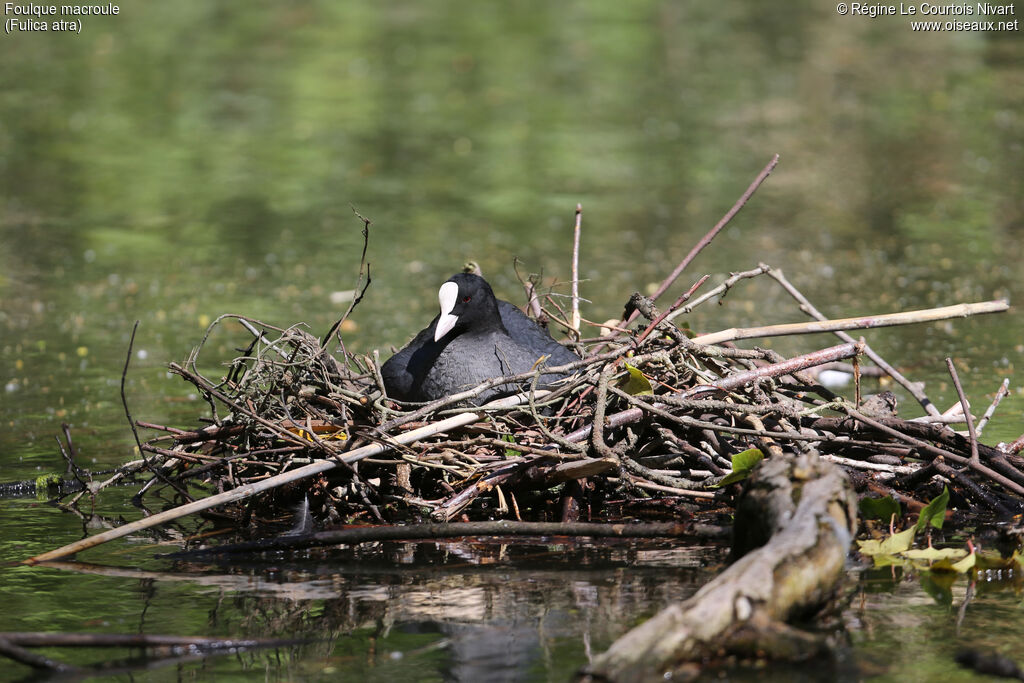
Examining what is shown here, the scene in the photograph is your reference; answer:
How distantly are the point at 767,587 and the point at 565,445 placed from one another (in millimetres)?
1192

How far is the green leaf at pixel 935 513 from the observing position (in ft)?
12.9

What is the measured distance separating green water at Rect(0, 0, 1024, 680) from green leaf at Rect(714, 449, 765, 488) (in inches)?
24.9

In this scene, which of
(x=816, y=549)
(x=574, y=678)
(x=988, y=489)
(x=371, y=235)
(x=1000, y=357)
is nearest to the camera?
(x=574, y=678)

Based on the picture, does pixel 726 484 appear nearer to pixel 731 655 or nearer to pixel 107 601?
pixel 731 655

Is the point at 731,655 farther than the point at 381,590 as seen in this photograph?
No

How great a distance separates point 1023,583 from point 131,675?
2466 mm

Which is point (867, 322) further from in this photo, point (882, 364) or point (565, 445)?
point (565, 445)

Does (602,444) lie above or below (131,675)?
above

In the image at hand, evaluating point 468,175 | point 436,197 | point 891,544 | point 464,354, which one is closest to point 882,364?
point 891,544

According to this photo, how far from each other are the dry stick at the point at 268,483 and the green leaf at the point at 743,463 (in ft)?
2.45

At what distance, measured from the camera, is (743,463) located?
411 cm

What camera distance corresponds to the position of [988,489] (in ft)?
14.4

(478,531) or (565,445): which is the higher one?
(565,445)

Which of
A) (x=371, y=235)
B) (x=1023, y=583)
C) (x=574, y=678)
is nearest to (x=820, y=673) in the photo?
(x=574, y=678)
